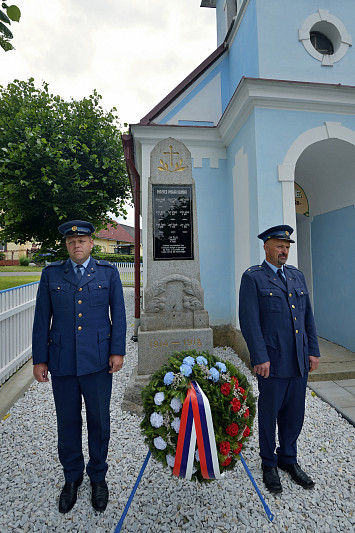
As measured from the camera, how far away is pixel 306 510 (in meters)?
2.15

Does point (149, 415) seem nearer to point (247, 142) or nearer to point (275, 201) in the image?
point (275, 201)

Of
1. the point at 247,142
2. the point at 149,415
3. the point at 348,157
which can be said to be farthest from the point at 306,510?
the point at 348,157

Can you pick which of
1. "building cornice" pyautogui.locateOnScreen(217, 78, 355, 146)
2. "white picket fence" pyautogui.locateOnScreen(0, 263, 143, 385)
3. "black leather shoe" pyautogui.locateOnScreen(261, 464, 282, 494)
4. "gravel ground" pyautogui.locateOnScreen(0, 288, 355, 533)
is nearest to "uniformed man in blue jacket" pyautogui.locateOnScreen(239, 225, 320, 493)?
"black leather shoe" pyautogui.locateOnScreen(261, 464, 282, 494)

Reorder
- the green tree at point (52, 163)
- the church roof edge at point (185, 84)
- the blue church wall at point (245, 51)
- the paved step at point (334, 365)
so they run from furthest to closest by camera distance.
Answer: the green tree at point (52, 163)
the church roof edge at point (185, 84)
the blue church wall at point (245, 51)
the paved step at point (334, 365)

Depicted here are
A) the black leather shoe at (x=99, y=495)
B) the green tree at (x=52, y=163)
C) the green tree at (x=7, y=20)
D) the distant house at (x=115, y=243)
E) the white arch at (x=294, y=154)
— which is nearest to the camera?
the green tree at (x=7, y=20)

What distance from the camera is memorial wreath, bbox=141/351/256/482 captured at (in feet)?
6.27

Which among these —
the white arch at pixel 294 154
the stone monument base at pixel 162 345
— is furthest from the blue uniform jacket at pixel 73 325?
the white arch at pixel 294 154

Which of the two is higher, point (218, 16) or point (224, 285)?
point (218, 16)

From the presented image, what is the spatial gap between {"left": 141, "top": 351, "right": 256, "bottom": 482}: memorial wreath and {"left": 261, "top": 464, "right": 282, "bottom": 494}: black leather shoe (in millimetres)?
529

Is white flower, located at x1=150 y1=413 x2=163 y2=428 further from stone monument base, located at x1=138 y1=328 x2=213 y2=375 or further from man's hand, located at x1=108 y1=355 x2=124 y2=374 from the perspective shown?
stone monument base, located at x1=138 y1=328 x2=213 y2=375

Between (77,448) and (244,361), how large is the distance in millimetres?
3447

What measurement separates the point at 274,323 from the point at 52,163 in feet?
28.4

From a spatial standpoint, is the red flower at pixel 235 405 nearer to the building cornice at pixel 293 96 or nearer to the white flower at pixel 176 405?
the white flower at pixel 176 405

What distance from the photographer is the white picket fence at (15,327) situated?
14.0 ft
